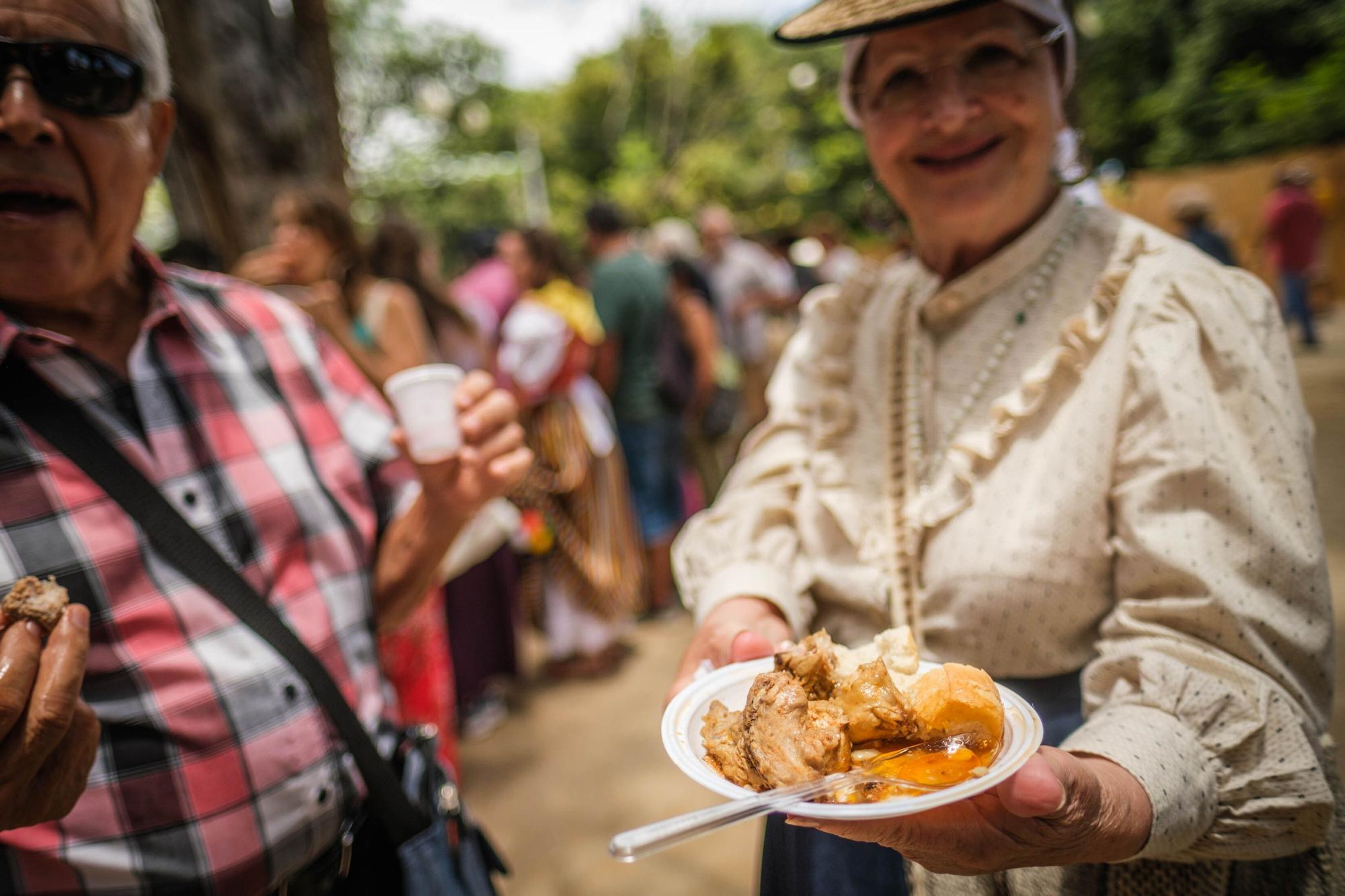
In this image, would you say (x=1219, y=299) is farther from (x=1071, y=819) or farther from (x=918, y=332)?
(x=1071, y=819)

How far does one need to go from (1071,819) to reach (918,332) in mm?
973

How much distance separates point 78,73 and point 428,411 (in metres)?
0.83

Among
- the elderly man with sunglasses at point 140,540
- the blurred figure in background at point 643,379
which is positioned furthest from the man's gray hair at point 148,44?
the blurred figure in background at point 643,379

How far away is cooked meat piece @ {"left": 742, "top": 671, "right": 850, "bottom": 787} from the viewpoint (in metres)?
0.89

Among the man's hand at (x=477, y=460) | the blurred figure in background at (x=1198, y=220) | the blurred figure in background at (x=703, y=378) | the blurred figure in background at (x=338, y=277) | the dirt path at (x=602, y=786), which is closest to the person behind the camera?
the man's hand at (x=477, y=460)

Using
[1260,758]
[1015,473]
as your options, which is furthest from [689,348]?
[1260,758]

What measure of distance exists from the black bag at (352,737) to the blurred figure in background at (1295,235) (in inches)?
470

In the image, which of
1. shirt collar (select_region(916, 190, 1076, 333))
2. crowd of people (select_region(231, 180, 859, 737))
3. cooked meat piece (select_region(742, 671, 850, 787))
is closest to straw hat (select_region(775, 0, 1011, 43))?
shirt collar (select_region(916, 190, 1076, 333))

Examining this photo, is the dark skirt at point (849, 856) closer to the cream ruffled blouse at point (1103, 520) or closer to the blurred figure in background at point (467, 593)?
the cream ruffled blouse at point (1103, 520)

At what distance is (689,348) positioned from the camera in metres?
5.61

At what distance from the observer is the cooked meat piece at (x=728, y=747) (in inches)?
36.5

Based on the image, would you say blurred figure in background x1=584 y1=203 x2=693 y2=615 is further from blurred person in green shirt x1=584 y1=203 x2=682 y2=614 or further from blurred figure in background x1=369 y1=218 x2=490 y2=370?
blurred figure in background x1=369 y1=218 x2=490 y2=370

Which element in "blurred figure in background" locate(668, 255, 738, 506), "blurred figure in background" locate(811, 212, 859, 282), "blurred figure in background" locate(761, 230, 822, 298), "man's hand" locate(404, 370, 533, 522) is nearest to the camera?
"man's hand" locate(404, 370, 533, 522)

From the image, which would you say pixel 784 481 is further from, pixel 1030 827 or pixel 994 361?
pixel 1030 827
